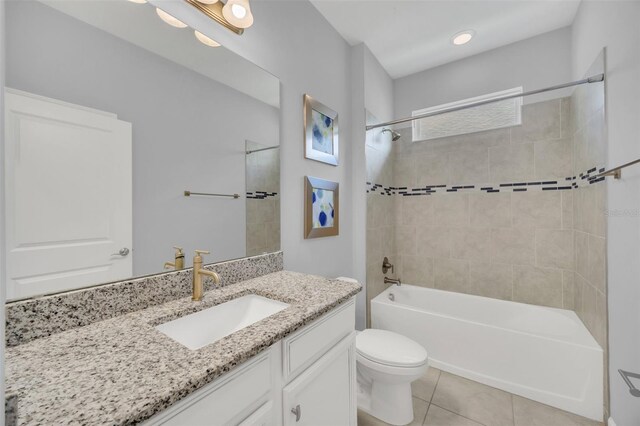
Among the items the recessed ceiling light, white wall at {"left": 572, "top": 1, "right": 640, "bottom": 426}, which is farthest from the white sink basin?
the recessed ceiling light

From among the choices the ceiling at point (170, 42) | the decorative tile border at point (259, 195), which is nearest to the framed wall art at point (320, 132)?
the ceiling at point (170, 42)

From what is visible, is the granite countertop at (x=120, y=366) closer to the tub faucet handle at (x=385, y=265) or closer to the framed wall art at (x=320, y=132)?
the framed wall art at (x=320, y=132)

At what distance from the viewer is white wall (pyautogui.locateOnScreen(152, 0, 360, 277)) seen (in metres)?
1.47

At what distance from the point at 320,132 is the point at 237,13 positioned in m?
0.84

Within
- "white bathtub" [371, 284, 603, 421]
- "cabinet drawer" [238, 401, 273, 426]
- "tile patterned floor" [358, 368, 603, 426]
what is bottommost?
"tile patterned floor" [358, 368, 603, 426]

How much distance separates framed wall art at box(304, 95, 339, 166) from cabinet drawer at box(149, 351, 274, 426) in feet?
4.26

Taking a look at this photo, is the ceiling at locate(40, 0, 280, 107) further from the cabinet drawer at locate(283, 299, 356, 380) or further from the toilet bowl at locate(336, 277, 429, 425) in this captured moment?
the toilet bowl at locate(336, 277, 429, 425)

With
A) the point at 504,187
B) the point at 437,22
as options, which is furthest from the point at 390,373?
the point at 437,22

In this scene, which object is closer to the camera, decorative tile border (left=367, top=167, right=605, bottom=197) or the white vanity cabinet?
the white vanity cabinet

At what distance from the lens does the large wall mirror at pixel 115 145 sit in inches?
29.8

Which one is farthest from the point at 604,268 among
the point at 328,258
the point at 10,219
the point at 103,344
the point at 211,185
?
the point at 10,219

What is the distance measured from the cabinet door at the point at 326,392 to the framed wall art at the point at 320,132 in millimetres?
1179

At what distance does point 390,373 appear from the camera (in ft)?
4.97

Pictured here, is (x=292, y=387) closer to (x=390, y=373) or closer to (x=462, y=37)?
(x=390, y=373)
